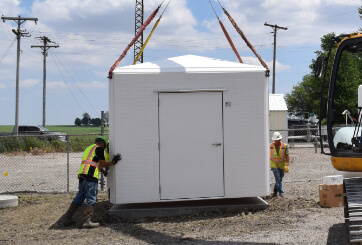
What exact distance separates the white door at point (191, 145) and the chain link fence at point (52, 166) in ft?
9.23

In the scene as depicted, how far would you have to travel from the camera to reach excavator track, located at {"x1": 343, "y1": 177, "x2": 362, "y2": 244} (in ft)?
18.5

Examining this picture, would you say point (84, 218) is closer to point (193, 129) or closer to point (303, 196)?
point (193, 129)

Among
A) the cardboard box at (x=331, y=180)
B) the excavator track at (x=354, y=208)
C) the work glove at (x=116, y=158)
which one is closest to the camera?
the excavator track at (x=354, y=208)

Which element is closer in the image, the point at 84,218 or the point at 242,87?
the point at 84,218

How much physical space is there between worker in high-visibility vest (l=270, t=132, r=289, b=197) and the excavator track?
403cm

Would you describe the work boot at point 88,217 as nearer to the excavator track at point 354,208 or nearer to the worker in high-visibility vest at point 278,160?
the excavator track at point 354,208

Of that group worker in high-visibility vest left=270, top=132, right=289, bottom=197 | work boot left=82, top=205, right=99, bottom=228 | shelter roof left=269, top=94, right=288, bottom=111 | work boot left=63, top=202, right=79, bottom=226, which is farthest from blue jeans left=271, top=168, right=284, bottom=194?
shelter roof left=269, top=94, right=288, bottom=111

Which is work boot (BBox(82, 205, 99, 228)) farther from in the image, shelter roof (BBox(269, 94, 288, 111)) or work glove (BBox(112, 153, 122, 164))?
shelter roof (BBox(269, 94, 288, 111))

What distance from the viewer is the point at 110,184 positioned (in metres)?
9.70

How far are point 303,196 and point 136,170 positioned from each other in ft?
14.2

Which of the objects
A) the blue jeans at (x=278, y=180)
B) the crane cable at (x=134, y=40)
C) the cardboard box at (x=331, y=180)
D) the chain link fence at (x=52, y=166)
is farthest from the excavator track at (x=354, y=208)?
the crane cable at (x=134, y=40)

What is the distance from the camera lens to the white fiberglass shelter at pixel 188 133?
9461mm

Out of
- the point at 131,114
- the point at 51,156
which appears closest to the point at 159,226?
the point at 131,114

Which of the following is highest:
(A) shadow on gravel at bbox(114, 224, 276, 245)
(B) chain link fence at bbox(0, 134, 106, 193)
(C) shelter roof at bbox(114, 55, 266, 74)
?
(C) shelter roof at bbox(114, 55, 266, 74)
